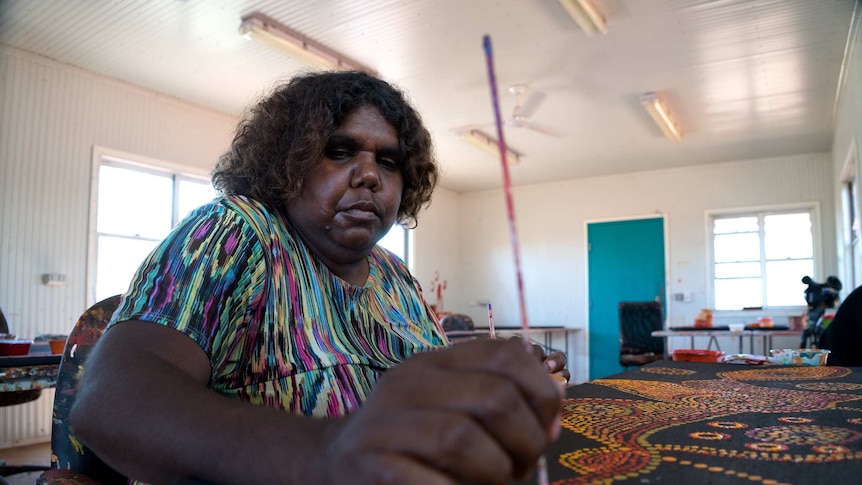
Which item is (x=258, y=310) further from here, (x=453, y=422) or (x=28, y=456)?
(x=28, y=456)

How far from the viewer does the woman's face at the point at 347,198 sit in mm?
936

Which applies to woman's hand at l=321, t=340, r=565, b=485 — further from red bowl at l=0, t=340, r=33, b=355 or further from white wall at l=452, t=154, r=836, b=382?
white wall at l=452, t=154, r=836, b=382

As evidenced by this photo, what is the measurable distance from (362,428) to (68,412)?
874mm

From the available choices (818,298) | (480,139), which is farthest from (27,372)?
(480,139)

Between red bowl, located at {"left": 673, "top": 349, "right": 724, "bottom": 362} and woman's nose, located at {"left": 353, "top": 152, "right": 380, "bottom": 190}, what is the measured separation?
1499mm

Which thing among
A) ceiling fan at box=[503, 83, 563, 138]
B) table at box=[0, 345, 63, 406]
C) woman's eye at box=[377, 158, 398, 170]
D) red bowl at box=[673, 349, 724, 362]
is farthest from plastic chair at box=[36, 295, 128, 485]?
ceiling fan at box=[503, 83, 563, 138]

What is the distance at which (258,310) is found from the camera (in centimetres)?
77

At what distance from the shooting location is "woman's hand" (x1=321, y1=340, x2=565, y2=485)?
34cm

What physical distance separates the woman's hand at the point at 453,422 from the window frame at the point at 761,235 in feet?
27.8

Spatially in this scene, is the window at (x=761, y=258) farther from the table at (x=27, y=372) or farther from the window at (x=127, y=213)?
the table at (x=27, y=372)

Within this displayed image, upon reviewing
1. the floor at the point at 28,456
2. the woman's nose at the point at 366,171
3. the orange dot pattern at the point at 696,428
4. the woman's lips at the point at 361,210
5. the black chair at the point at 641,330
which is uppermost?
the woman's nose at the point at 366,171

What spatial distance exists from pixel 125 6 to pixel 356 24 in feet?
5.26

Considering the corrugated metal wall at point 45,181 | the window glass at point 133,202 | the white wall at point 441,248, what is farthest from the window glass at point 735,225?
the corrugated metal wall at point 45,181

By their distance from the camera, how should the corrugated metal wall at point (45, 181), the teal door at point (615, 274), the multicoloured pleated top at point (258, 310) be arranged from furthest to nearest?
the teal door at point (615, 274), the corrugated metal wall at point (45, 181), the multicoloured pleated top at point (258, 310)
